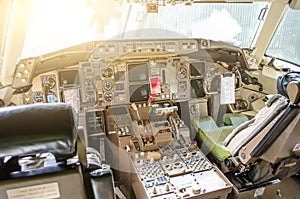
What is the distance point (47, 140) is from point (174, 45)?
2.18 meters

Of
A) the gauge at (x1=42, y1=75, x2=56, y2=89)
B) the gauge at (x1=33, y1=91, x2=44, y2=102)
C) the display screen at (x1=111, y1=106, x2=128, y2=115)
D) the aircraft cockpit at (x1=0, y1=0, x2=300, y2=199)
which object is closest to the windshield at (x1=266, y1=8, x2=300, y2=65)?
the aircraft cockpit at (x1=0, y1=0, x2=300, y2=199)

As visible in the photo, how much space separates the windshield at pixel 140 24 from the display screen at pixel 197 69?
310mm

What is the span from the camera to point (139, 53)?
2.90m

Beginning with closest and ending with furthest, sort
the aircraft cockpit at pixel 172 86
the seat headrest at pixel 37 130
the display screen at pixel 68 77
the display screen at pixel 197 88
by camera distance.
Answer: the seat headrest at pixel 37 130 → the aircraft cockpit at pixel 172 86 → the display screen at pixel 68 77 → the display screen at pixel 197 88

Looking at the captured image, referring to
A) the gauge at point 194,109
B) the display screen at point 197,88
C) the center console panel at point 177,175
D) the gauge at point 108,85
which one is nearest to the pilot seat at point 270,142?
the center console panel at point 177,175

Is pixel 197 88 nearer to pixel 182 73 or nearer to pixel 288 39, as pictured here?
pixel 182 73

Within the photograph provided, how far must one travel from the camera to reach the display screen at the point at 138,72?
299 cm

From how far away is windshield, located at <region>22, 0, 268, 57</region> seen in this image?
269 centimetres

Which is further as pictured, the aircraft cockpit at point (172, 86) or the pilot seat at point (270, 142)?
the aircraft cockpit at point (172, 86)

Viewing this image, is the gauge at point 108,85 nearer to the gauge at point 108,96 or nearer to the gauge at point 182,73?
the gauge at point 108,96

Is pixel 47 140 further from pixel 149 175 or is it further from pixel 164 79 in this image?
pixel 164 79

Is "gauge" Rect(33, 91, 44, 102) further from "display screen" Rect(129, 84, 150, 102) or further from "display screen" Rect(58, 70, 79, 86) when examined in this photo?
"display screen" Rect(129, 84, 150, 102)

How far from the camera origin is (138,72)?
118 inches

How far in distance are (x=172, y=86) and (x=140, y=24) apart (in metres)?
0.72
